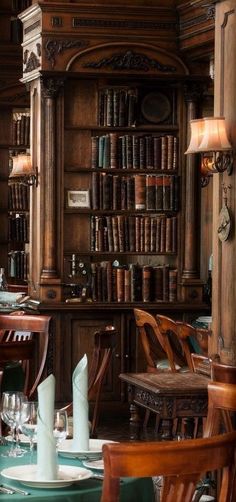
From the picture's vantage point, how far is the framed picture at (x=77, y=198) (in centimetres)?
1036

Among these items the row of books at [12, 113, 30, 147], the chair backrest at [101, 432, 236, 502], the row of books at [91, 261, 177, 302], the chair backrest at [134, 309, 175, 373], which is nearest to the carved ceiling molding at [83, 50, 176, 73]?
the row of books at [91, 261, 177, 302]

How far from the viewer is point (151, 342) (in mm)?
9906

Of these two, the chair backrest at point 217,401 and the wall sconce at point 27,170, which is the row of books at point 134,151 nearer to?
the wall sconce at point 27,170

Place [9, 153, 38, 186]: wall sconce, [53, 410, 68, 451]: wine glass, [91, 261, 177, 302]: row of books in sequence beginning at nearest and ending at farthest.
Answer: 1. [53, 410, 68, 451]: wine glass
2. [91, 261, 177, 302]: row of books
3. [9, 153, 38, 186]: wall sconce

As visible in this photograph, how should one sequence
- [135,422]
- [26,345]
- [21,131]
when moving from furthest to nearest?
1. [21,131]
2. [135,422]
3. [26,345]

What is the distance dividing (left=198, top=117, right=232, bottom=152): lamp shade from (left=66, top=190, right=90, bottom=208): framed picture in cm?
343

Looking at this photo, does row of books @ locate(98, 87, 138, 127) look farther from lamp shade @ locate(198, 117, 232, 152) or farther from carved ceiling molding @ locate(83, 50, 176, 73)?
lamp shade @ locate(198, 117, 232, 152)

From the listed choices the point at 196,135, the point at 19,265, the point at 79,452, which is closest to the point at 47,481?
the point at 79,452

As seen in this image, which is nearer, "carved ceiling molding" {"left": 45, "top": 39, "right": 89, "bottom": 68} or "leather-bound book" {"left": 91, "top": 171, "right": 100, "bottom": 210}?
"carved ceiling molding" {"left": 45, "top": 39, "right": 89, "bottom": 68}

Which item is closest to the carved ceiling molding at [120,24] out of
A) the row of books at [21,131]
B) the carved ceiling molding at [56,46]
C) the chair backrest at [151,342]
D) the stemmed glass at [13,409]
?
the carved ceiling molding at [56,46]

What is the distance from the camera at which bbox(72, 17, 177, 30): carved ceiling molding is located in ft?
33.3

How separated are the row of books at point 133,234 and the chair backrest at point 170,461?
7.03 meters

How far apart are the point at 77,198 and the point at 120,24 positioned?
4.67 ft

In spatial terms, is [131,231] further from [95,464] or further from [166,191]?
[95,464]
